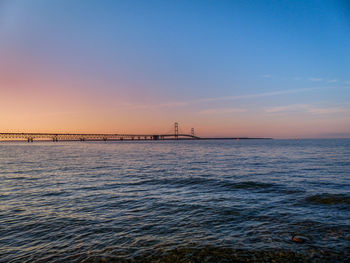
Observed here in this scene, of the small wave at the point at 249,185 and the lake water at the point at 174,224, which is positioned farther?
the small wave at the point at 249,185

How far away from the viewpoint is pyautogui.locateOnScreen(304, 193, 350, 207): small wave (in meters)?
13.4

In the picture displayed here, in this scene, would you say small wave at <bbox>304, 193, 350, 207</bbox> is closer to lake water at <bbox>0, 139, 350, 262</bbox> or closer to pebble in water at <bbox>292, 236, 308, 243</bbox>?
lake water at <bbox>0, 139, 350, 262</bbox>

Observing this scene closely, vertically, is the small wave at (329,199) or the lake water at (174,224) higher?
the lake water at (174,224)

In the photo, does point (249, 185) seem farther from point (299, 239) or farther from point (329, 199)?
point (299, 239)

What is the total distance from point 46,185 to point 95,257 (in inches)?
556

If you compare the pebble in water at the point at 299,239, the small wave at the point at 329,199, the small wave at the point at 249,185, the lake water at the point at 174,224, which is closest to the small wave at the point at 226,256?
the lake water at the point at 174,224

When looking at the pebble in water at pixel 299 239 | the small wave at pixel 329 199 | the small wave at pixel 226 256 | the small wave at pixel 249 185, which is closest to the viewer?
the small wave at pixel 226 256

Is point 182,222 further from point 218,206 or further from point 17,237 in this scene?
point 17,237

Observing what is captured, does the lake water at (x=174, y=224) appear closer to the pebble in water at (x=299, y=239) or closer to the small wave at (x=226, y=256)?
the small wave at (x=226, y=256)

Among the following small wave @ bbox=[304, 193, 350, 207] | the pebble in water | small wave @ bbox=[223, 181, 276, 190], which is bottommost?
small wave @ bbox=[223, 181, 276, 190]

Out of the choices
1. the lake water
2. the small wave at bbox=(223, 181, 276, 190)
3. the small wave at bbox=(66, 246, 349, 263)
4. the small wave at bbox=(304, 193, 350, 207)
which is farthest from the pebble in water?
the small wave at bbox=(223, 181, 276, 190)

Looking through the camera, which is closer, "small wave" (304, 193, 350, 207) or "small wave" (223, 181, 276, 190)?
"small wave" (304, 193, 350, 207)

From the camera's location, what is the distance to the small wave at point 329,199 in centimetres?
1342

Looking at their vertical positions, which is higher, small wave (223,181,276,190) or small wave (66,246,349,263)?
small wave (66,246,349,263)
